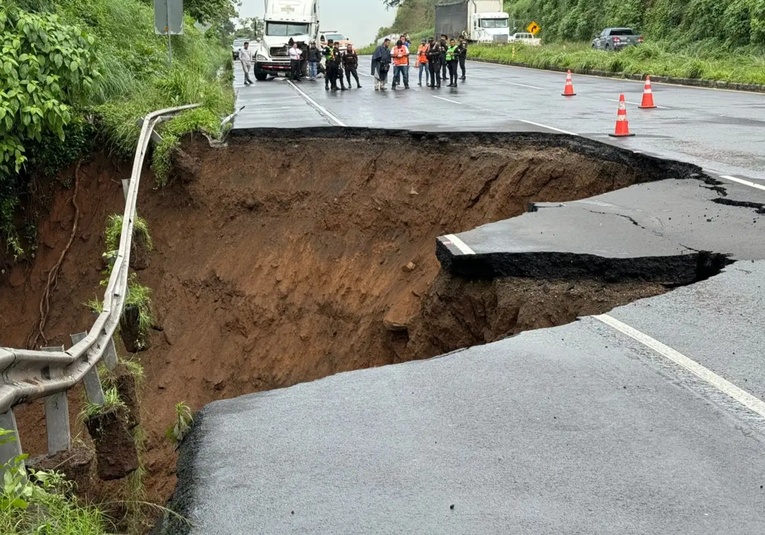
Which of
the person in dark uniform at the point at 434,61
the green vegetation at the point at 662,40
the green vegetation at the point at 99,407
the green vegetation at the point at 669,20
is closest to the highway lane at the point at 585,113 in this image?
the person in dark uniform at the point at 434,61

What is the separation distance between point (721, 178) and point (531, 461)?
771cm

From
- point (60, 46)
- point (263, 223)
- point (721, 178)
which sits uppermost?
point (60, 46)

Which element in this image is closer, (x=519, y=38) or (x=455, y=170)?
(x=455, y=170)

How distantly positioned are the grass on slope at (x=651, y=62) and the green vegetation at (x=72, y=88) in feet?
56.0

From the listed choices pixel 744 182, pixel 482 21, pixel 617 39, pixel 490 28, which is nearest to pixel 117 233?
pixel 744 182

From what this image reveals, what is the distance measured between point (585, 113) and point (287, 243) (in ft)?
25.6

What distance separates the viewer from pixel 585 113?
62.0 ft

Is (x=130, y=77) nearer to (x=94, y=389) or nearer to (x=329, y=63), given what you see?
(x=329, y=63)

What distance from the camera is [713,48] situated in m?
36.0

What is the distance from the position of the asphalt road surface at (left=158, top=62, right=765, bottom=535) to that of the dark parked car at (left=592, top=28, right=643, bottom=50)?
125ft

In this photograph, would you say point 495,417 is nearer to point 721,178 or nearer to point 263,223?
point 721,178

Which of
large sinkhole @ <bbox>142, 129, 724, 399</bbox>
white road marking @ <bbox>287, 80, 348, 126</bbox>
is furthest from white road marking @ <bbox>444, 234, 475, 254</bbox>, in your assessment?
white road marking @ <bbox>287, 80, 348, 126</bbox>

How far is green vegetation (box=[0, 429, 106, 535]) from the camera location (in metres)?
3.74

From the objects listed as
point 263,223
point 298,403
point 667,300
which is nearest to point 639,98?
point 263,223
